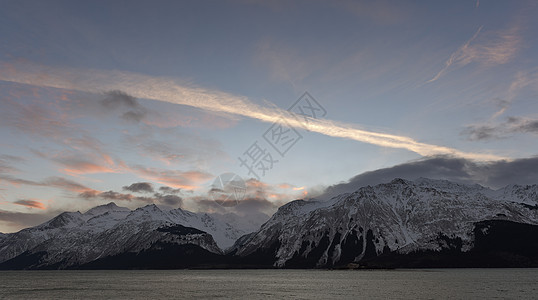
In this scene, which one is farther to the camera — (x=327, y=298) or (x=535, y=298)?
(x=327, y=298)

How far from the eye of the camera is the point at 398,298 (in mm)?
141750

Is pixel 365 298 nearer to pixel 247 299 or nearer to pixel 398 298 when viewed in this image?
pixel 398 298

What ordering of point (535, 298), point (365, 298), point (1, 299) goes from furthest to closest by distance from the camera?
point (1, 299)
point (365, 298)
point (535, 298)

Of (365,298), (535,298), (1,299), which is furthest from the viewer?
(1,299)

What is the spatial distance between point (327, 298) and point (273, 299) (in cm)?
2020

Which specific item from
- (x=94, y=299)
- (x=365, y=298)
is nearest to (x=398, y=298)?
(x=365, y=298)

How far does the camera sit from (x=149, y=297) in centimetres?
15825

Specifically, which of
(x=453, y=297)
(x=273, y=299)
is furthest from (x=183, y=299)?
(x=453, y=297)

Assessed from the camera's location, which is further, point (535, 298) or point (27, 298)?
point (27, 298)

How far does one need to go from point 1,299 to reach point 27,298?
8.48m

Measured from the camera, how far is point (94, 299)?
154 metres

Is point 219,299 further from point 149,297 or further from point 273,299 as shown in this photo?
point 149,297

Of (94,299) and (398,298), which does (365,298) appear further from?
(94,299)

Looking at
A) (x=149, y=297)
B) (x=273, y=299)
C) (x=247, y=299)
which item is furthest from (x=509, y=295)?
(x=149, y=297)
